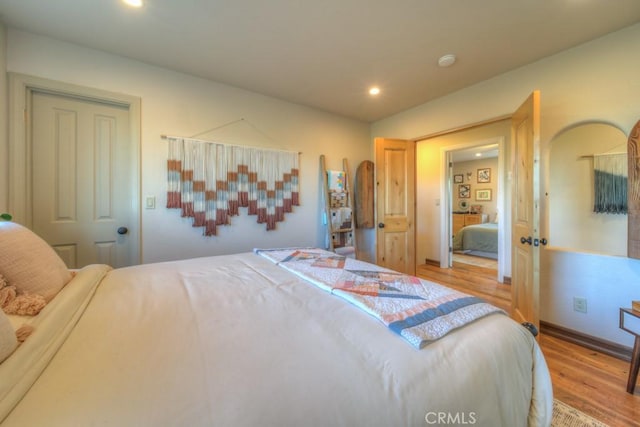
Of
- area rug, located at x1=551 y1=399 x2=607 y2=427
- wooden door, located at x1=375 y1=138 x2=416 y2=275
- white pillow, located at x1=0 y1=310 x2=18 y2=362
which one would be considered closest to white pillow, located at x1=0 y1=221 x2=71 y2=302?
white pillow, located at x1=0 y1=310 x2=18 y2=362

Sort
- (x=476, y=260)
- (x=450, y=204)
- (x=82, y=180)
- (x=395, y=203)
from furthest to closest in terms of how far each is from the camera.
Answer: (x=476, y=260) < (x=450, y=204) < (x=395, y=203) < (x=82, y=180)

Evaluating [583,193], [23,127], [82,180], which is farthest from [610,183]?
[23,127]

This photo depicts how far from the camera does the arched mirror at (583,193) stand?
2605mm

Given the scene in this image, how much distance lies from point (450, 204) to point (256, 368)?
4.35m

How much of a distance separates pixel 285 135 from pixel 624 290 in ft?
11.4

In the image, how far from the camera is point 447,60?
2227mm

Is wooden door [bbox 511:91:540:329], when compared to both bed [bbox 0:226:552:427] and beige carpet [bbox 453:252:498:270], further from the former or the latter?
beige carpet [bbox 453:252:498:270]

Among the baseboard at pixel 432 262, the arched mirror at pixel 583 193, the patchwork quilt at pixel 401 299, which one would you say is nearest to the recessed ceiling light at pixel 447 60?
the arched mirror at pixel 583 193

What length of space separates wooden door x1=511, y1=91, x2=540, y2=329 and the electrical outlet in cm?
39

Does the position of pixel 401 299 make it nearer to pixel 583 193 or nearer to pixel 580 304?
pixel 580 304

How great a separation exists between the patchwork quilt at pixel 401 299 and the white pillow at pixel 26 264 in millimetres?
1103

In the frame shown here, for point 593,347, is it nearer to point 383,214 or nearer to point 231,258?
point 383,214

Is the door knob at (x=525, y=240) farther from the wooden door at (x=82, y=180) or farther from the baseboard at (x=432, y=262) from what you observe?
the wooden door at (x=82, y=180)

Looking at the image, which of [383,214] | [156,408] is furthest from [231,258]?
[383,214]
